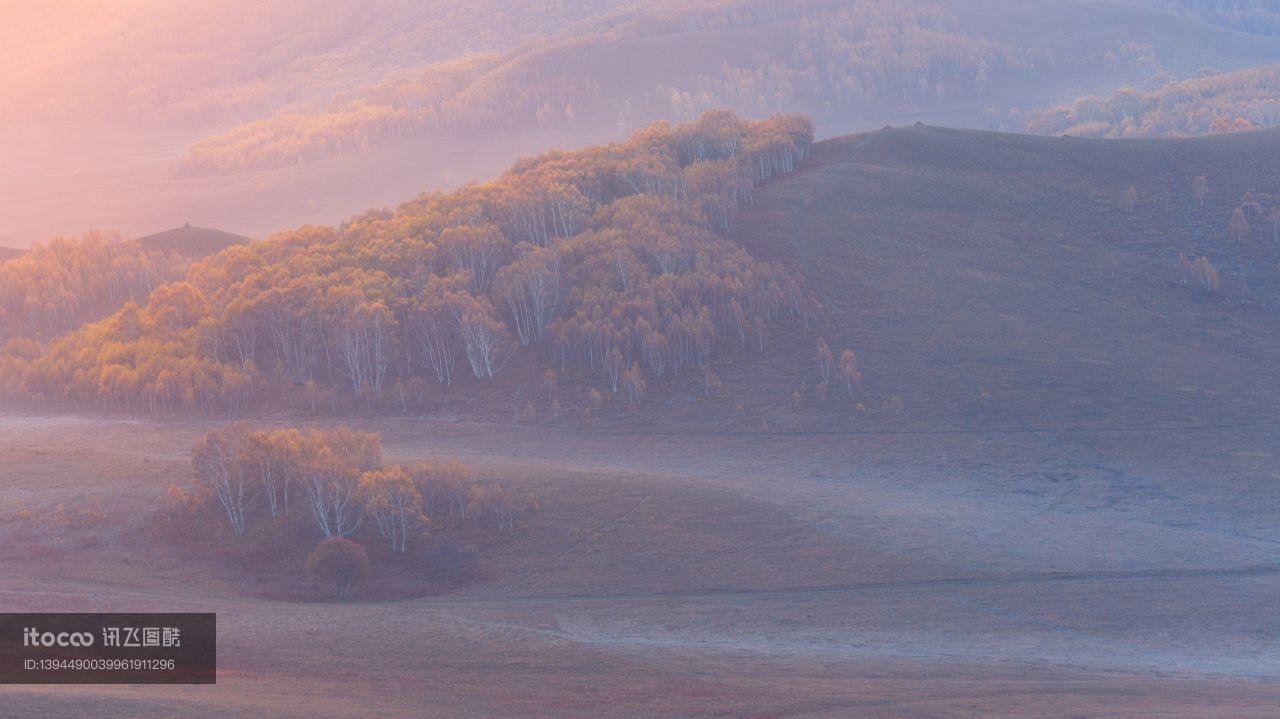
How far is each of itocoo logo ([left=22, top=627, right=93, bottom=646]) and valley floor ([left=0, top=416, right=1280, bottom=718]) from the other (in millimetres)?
4062

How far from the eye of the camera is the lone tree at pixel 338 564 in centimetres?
4338

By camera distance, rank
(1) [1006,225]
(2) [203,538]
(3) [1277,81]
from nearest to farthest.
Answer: (2) [203,538]
(1) [1006,225]
(3) [1277,81]

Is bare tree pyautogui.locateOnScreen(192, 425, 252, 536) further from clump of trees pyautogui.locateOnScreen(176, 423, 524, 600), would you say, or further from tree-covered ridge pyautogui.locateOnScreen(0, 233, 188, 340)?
tree-covered ridge pyautogui.locateOnScreen(0, 233, 188, 340)

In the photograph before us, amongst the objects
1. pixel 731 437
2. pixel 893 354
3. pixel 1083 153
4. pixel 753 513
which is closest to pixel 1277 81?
pixel 1083 153

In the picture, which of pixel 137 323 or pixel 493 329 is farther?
pixel 137 323

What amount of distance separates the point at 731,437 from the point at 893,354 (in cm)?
1426

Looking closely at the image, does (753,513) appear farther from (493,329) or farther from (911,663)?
(493,329)

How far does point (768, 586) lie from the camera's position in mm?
41781

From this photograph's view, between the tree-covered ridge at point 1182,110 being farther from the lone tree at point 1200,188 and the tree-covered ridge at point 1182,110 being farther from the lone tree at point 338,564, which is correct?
the lone tree at point 338,564

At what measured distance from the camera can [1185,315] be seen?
76812 millimetres

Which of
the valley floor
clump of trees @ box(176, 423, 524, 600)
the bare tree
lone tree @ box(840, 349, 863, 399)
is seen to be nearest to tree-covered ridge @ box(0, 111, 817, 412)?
lone tree @ box(840, 349, 863, 399)

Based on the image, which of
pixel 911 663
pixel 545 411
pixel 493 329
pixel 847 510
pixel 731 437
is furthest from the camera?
pixel 493 329

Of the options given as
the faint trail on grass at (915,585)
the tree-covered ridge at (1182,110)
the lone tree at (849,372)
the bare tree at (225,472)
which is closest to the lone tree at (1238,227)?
the lone tree at (849,372)

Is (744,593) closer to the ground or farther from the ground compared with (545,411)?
closer to the ground
